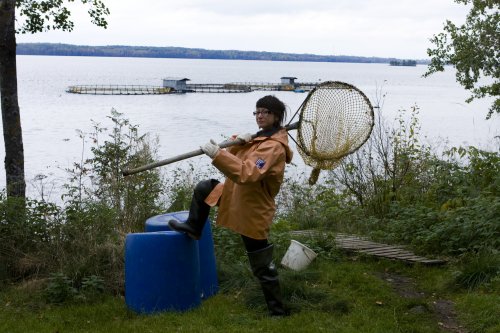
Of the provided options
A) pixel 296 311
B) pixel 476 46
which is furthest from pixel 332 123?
pixel 476 46

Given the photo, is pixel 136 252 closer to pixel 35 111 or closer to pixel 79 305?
pixel 79 305

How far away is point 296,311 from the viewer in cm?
537

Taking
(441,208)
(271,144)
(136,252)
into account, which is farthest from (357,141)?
(441,208)

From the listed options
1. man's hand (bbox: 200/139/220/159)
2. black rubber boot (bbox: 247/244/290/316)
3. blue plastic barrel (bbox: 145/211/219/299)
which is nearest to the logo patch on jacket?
man's hand (bbox: 200/139/220/159)

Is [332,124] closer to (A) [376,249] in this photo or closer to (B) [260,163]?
(B) [260,163]

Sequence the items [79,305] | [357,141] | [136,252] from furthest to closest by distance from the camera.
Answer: [357,141] → [79,305] → [136,252]

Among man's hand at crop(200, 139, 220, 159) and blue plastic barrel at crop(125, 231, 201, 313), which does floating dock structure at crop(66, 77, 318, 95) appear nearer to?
blue plastic barrel at crop(125, 231, 201, 313)

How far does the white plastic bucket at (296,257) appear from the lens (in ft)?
21.3

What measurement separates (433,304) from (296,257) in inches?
56.4

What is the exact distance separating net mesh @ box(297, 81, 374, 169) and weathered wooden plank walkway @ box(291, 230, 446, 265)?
1.78m

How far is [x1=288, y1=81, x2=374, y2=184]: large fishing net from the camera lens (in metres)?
5.75

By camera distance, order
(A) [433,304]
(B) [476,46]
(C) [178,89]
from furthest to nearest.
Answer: (C) [178,89], (B) [476,46], (A) [433,304]

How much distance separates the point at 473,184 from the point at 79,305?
5579mm

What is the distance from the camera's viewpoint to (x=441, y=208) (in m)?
8.34
